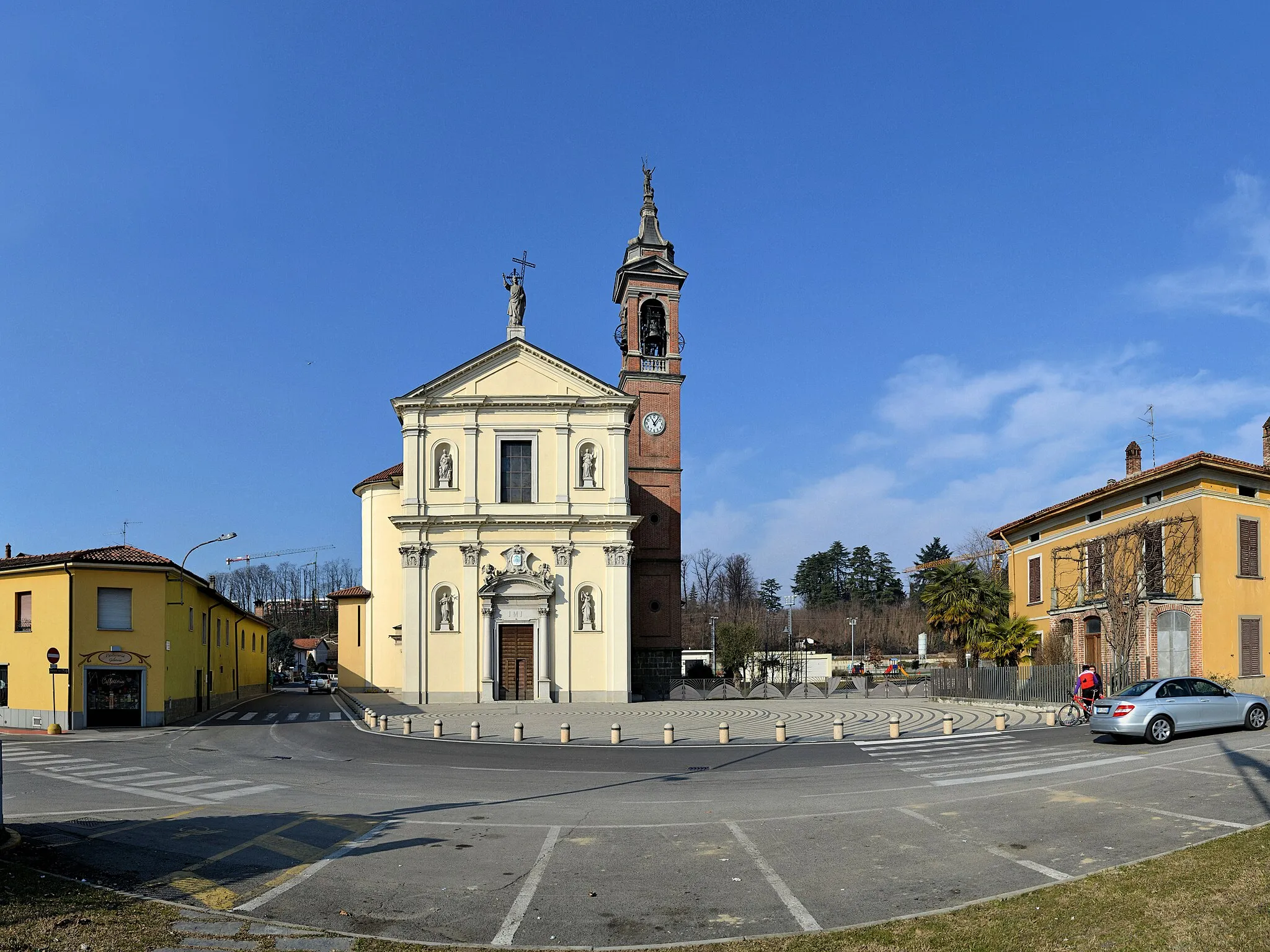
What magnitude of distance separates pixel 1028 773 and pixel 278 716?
1114 inches

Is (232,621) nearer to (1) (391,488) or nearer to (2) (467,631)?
(1) (391,488)

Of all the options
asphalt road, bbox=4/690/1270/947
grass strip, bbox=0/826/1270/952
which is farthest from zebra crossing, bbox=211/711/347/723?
grass strip, bbox=0/826/1270/952

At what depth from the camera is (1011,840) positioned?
35.8 feet

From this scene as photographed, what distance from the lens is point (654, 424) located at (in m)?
49.8

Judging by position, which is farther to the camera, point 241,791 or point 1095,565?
point 1095,565

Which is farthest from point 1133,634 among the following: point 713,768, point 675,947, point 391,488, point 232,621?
point 232,621

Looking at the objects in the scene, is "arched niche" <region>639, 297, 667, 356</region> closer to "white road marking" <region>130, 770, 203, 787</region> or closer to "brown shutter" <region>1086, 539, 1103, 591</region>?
"brown shutter" <region>1086, 539, 1103, 591</region>

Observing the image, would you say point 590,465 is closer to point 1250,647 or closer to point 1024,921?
point 1250,647

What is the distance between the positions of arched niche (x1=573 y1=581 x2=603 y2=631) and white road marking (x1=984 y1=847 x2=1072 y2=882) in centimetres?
3178

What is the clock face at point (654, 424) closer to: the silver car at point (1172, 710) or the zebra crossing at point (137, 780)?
the silver car at point (1172, 710)

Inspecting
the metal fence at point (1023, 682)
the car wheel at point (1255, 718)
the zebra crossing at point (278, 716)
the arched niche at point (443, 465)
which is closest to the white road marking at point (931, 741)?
the car wheel at point (1255, 718)

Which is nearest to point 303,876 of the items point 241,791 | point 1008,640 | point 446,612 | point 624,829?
point 624,829

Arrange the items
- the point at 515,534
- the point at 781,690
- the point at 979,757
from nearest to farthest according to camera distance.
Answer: the point at 979,757 < the point at 515,534 < the point at 781,690

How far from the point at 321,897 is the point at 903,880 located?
17.5 ft
